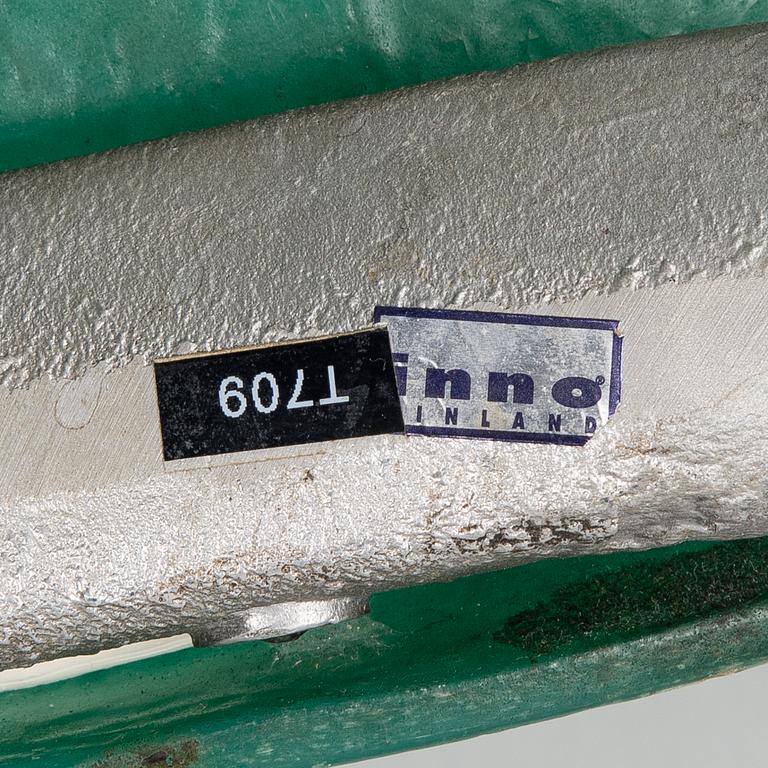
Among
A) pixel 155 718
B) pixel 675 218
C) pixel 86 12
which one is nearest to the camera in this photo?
pixel 675 218

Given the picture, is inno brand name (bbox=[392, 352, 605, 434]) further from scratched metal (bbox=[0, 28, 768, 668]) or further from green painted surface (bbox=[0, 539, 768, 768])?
green painted surface (bbox=[0, 539, 768, 768])

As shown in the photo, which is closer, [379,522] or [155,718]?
[379,522]

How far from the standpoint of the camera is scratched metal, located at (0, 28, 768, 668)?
0.74 metres

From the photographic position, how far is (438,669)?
3.17ft

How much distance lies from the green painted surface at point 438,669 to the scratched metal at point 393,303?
187 millimetres

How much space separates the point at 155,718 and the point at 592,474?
570 mm

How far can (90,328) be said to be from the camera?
2.56 feet

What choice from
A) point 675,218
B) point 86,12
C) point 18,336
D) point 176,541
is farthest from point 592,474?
point 86,12

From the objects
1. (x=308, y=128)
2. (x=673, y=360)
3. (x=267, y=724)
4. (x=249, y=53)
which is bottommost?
(x=267, y=724)

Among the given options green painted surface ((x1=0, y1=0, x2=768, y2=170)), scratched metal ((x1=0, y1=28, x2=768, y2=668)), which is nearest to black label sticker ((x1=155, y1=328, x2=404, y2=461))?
scratched metal ((x1=0, y1=28, x2=768, y2=668))

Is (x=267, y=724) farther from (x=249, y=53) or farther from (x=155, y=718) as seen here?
(x=249, y=53)

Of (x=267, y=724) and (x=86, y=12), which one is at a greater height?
(x=86, y=12)

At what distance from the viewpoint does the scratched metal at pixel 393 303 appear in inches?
29.0

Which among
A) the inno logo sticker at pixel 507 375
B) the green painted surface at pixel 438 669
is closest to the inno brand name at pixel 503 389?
the inno logo sticker at pixel 507 375
